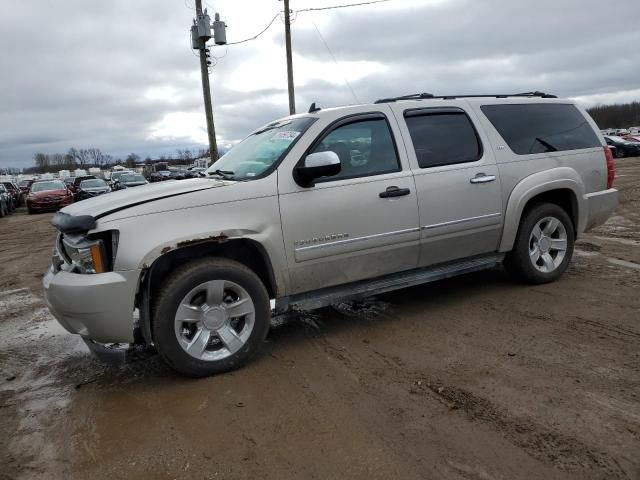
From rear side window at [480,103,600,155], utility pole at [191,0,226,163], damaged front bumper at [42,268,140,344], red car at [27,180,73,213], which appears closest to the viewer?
damaged front bumper at [42,268,140,344]

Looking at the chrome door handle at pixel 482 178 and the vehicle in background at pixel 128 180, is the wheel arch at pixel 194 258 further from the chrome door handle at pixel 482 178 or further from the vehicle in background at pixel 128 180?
the vehicle in background at pixel 128 180

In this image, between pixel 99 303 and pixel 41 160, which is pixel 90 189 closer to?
pixel 99 303

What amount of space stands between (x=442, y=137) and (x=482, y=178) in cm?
54

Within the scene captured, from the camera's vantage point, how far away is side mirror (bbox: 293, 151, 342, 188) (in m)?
3.78

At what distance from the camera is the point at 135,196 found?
3785mm

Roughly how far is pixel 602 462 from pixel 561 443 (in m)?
0.21

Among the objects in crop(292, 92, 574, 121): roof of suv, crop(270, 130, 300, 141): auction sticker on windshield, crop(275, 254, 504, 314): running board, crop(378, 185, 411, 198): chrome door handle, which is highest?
crop(292, 92, 574, 121): roof of suv

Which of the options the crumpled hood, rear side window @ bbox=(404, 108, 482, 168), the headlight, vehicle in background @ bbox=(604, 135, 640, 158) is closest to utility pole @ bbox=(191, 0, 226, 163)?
rear side window @ bbox=(404, 108, 482, 168)

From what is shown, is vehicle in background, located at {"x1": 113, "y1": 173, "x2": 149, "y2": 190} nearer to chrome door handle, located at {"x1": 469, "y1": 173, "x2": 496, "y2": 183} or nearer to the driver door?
the driver door

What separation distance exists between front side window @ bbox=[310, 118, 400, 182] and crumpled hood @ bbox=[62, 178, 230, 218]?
93 cm

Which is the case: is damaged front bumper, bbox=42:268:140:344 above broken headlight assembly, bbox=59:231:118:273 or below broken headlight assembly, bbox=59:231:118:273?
below

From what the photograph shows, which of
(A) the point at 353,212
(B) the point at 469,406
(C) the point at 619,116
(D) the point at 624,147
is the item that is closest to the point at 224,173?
(A) the point at 353,212

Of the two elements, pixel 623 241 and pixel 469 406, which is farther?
pixel 623 241

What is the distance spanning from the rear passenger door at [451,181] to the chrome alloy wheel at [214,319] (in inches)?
67.5
